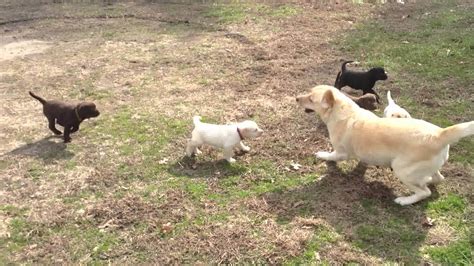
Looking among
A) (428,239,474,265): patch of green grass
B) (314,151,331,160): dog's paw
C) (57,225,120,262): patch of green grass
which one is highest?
(314,151,331,160): dog's paw

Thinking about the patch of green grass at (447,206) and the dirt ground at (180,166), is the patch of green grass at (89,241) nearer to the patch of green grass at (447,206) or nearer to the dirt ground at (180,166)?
the dirt ground at (180,166)

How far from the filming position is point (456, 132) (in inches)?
169

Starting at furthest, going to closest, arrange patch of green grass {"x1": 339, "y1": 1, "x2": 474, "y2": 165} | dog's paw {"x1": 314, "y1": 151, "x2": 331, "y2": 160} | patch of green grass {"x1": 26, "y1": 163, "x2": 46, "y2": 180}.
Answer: patch of green grass {"x1": 339, "y1": 1, "x2": 474, "y2": 165}
patch of green grass {"x1": 26, "y1": 163, "x2": 46, "y2": 180}
dog's paw {"x1": 314, "y1": 151, "x2": 331, "y2": 160}

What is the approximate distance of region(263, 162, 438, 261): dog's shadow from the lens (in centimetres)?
442

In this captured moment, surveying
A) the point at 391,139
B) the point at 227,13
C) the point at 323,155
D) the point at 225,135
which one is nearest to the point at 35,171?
the point at 225,135

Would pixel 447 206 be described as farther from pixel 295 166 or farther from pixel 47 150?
pixel 47 150

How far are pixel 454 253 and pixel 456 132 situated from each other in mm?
1044

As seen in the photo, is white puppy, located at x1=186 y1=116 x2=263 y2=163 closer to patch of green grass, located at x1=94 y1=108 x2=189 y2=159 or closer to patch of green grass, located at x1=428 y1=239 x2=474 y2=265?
patch of green grass, located at x1=94 y1=108 x2=189 y2=159

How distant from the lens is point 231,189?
535 cm

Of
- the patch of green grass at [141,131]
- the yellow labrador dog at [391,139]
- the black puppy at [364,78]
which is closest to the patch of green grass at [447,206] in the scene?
the yellow labrador dog at [391,139]

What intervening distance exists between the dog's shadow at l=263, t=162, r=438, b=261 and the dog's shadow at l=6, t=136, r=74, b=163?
2.71 m

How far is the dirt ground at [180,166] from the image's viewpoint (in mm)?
4559

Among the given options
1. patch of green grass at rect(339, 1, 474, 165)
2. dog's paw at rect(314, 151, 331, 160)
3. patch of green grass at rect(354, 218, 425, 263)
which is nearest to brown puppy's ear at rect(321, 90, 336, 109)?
dog's paw at rect(314, 151, 331, 160)

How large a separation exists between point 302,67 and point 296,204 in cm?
404
